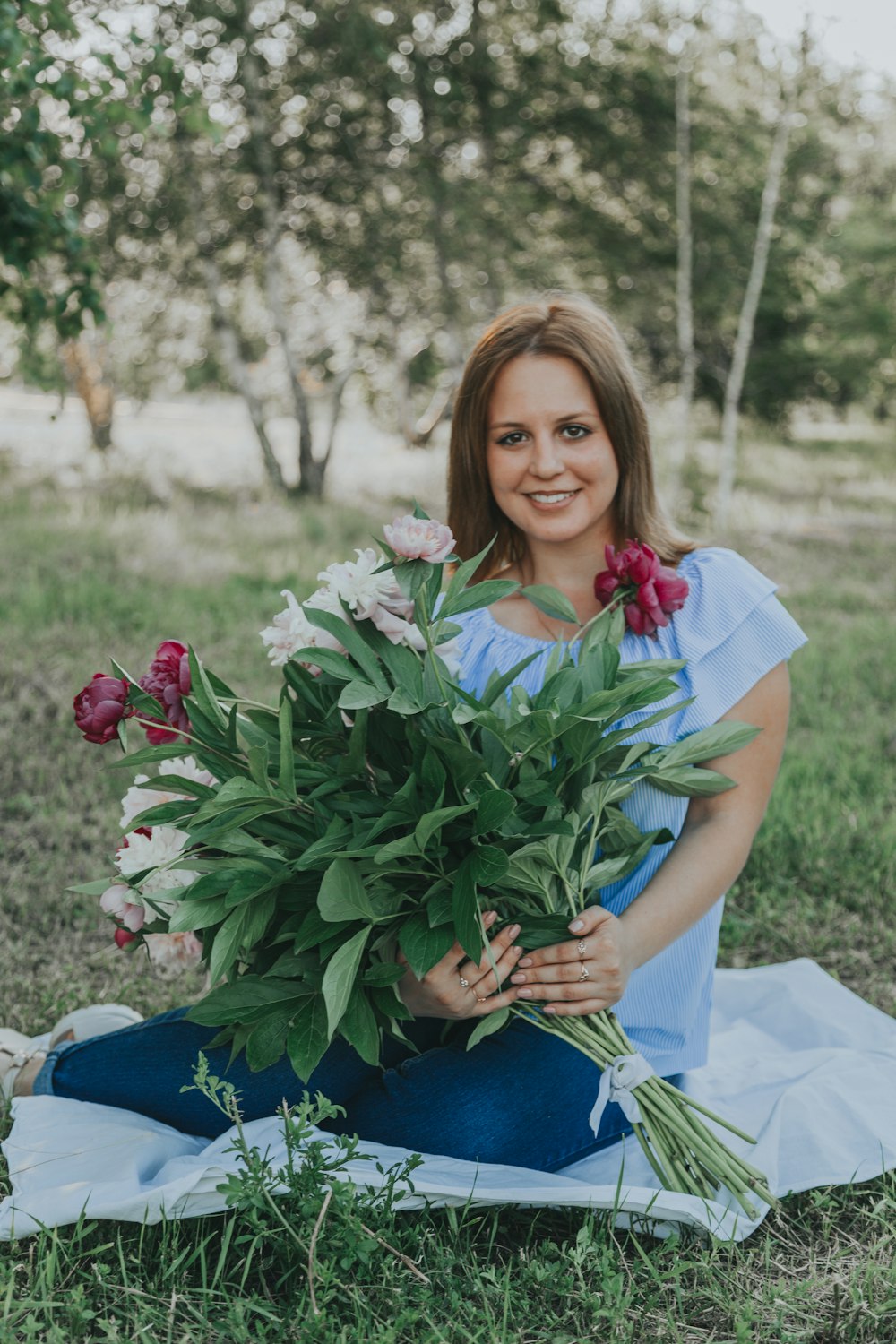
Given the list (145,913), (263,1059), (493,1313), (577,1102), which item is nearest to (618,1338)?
(493,1313)

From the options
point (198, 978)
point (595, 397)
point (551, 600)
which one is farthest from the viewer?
point (198, 978)

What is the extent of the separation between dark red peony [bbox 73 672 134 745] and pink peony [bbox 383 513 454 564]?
484 mm

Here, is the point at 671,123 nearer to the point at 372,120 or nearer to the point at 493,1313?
the point at 372,120

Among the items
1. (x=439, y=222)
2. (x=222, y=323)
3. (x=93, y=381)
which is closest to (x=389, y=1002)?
(x=222, y=323)

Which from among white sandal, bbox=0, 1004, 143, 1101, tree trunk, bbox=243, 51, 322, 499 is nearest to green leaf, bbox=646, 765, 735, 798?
white sandal, bbox=0, 1004, 143, 1101

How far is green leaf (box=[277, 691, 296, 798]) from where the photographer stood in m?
1.73

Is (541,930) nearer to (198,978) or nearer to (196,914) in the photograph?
(196,914)

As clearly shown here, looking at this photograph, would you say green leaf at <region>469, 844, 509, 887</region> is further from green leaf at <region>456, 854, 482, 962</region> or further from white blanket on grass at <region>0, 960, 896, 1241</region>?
white blanket on grass at <region>0, 960, 896, 1241</region>

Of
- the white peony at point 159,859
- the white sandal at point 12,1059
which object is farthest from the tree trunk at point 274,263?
the white peony at point 159,859

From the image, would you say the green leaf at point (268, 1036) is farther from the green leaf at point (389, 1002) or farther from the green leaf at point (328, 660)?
the green leaf at point (328, 660)

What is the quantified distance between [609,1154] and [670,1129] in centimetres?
28

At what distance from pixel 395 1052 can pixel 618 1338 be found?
2.38ft

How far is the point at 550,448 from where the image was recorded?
250 cm

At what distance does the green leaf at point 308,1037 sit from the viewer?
1870mm
